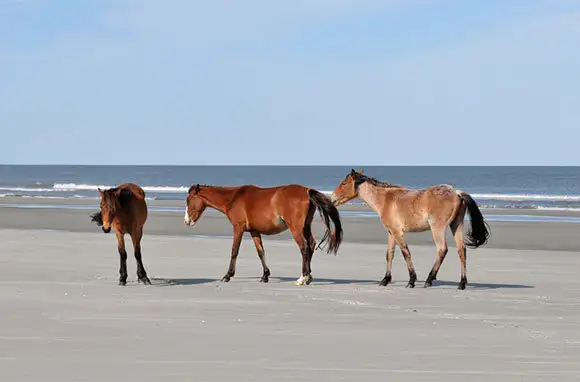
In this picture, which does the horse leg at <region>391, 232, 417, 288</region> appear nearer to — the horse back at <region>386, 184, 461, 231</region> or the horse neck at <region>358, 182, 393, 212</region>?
the horse back at <region>386, 184, 461, 231</region>

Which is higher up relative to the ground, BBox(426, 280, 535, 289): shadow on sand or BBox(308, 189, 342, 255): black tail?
BBox(308, 189, 342, 255): black tail

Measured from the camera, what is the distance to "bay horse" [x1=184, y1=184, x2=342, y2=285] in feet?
42.0

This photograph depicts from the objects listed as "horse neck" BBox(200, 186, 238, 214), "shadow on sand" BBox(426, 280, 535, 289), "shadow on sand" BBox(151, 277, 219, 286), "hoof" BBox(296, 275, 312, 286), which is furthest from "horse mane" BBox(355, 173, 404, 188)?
"shadow on sand" BBox(151, 277, 219, 286)

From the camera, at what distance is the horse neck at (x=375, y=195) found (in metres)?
12.9

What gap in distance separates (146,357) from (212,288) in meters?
4.99

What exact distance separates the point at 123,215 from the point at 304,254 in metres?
2.53

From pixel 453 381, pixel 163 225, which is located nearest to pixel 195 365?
pixel 453 381

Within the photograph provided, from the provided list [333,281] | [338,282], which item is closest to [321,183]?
[333,281]

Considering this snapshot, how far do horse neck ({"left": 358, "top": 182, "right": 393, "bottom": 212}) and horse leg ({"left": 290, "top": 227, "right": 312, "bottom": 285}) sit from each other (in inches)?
40.0

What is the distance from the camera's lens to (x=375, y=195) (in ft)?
42.7

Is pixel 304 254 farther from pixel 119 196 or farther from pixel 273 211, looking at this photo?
pixel 119 196

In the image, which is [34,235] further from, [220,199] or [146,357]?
[146,357]

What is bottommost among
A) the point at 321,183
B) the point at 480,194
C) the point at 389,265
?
the point at 389,265

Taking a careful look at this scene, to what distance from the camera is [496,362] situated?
7117 mm
